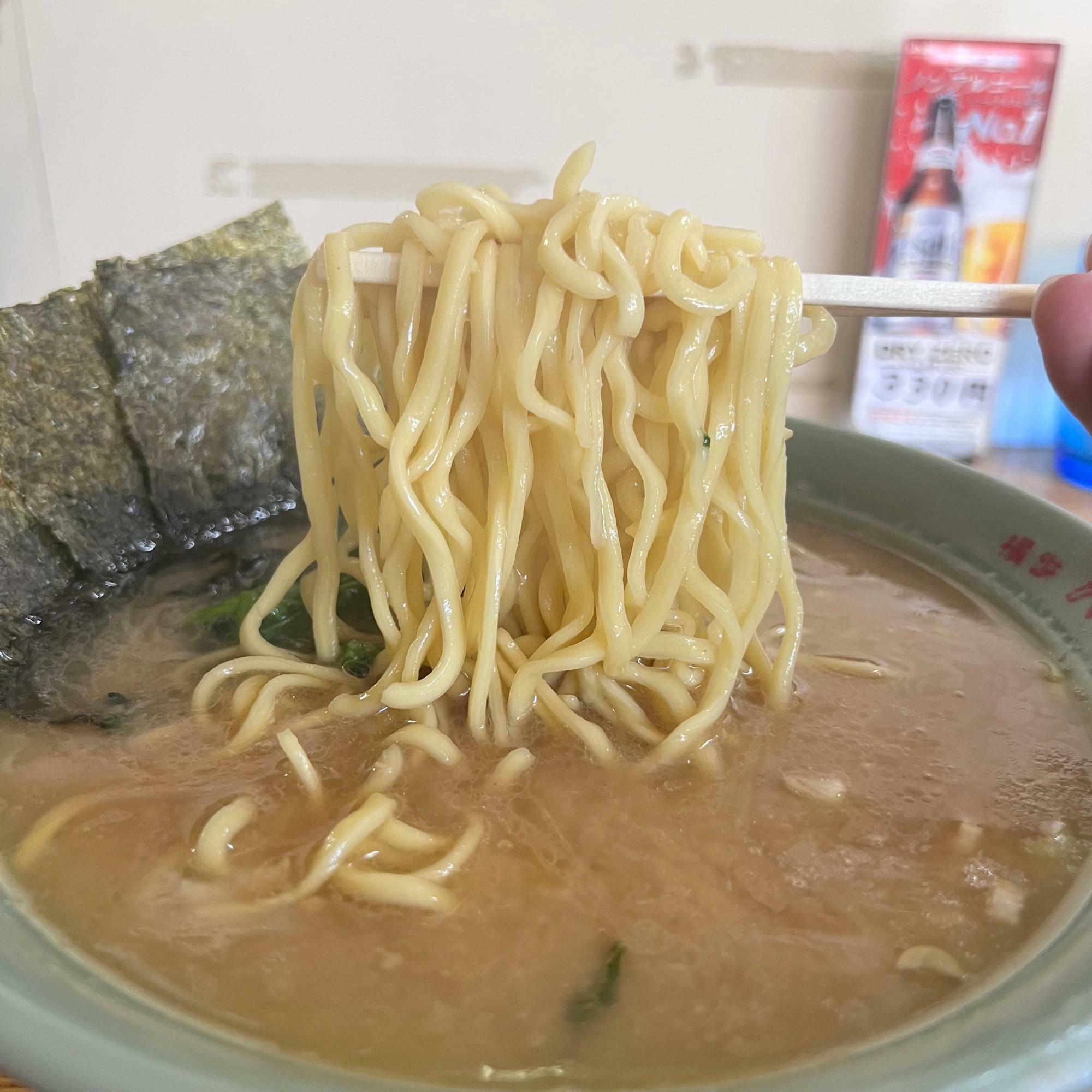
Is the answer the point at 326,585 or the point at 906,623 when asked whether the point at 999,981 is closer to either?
the point at 906,623

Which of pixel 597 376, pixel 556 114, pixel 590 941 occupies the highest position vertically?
pixel 556 114

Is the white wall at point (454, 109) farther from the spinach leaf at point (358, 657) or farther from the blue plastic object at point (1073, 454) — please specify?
the spinach leaf at point (358, 657)

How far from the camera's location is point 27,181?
97.0 inches

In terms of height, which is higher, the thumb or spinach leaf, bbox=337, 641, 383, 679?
the thumb

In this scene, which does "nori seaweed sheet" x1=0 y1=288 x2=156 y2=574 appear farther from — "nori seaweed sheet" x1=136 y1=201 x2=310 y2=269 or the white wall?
the white wall

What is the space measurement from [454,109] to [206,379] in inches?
49.5

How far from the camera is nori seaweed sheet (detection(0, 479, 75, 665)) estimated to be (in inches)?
53.4

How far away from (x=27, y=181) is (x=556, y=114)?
1.48m

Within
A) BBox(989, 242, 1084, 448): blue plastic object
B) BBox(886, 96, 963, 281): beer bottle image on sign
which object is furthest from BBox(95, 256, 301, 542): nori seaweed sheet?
BBox(989, 242, 1084, 448): blue plastic object

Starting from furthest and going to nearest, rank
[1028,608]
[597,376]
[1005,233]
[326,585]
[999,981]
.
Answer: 1. [1005,233]
2. [1028,608]
3. [326,585]
4. [597,376]
5. [999,981]

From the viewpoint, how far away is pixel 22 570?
1401mm

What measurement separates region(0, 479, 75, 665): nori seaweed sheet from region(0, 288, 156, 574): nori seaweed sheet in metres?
0.02

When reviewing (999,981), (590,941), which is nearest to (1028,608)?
(999,981)

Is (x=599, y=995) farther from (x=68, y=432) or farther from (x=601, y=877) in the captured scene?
(x=68, y=432)
